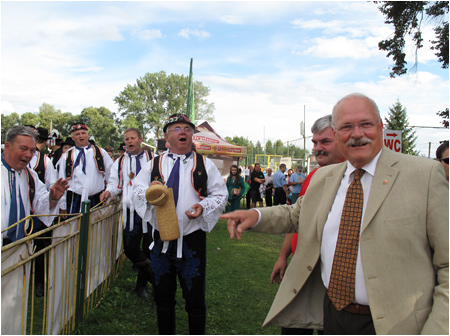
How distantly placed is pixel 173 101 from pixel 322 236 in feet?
228

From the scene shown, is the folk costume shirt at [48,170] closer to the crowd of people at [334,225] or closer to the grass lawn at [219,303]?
the crowd of people at [334,225]

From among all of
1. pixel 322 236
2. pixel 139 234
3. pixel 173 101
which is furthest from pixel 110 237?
pixel 173 101

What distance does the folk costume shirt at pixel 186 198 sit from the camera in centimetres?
312

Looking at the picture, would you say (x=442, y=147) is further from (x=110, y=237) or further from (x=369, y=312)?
(x=110, y=237)

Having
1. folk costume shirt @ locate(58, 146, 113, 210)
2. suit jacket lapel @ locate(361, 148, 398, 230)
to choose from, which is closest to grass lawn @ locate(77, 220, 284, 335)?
folk costume shirt @ locate(58, 146, 113, 210)

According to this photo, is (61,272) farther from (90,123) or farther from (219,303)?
(90,123)

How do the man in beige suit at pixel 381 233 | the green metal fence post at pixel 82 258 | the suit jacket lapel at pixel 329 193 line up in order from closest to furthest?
the man in beige suit at pixel 381 233 < the suit jacket lapel at pixel 329 193 < the green metal fence post at pixel 82 258

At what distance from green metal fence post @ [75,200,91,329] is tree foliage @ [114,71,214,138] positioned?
211ft

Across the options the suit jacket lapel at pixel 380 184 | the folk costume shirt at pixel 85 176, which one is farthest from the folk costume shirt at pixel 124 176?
the suit jacket lapel at pixel 380 184

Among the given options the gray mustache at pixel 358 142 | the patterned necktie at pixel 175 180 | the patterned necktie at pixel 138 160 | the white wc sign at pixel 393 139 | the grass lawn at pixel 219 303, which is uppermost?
the white wc sign at pixel 393 139

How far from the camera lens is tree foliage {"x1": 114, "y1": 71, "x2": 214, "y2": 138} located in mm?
67688

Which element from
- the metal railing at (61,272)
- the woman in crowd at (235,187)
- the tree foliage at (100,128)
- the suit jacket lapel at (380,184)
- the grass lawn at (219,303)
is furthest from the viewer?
the tree foliage at (100,128)

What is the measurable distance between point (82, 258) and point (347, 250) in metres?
2.81

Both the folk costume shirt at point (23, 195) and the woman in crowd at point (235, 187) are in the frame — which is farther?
the woman in crowd at point (235, 187)
